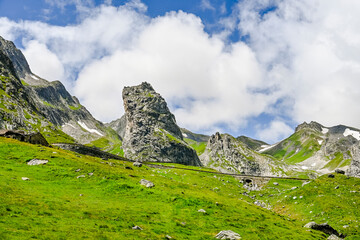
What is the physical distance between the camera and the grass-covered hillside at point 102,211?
19844mm

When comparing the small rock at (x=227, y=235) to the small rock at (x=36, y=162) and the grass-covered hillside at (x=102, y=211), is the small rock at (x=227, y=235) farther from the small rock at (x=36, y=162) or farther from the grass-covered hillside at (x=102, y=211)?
the small rock at (x=36, y=162)

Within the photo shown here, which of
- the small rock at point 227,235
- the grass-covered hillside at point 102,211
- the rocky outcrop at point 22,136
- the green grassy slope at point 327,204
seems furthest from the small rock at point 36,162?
the green grassy slope at point 327,204

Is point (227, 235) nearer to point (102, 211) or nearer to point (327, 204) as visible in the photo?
point (102, 211)

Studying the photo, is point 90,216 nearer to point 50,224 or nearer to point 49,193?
point 50,224

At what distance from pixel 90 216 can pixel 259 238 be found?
57.4 feet

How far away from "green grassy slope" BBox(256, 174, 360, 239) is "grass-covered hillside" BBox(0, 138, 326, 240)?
426 inches

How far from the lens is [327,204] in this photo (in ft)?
158

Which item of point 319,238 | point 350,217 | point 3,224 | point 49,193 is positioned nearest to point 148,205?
point 49,193

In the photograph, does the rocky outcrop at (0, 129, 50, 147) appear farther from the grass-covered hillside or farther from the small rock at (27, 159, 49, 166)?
the grass-covered hillside

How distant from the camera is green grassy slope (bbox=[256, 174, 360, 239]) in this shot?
39.7m

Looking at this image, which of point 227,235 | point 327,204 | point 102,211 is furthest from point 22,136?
point 327,204

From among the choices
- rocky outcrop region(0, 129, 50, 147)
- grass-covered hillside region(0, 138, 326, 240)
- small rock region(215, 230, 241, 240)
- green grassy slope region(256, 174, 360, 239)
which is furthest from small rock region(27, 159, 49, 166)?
green grassy slope region(256, 174, 360, 239)

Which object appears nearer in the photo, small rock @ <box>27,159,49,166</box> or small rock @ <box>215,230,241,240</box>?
small rock @ <box>215,230,241,240</box>

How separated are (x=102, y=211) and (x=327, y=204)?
43.6 meters
